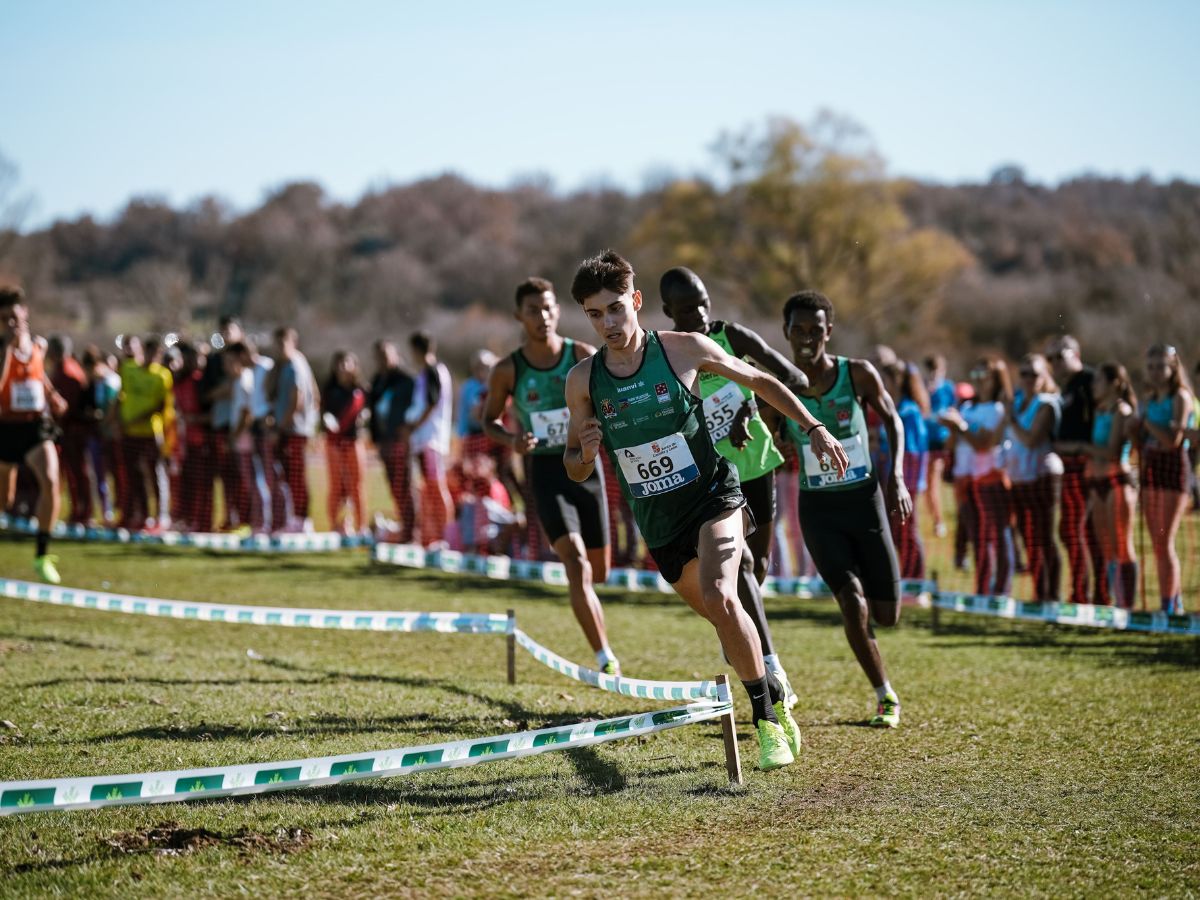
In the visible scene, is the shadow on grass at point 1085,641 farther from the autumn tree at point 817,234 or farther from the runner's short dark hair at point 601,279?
the autumn tree at point 817,234

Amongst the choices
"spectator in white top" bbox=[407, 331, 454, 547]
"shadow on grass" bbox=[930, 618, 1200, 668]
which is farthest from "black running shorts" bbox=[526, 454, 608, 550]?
"spectator in white top" bbox=[407, 331, 454, 547]

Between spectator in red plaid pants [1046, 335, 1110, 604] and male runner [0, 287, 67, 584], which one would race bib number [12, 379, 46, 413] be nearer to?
male runner [0, 287, 67, 584]

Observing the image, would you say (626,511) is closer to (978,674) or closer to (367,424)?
(367,424)

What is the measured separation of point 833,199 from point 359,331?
25.4 m

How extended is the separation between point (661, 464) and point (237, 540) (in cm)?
1078

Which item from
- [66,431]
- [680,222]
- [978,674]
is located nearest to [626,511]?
[978,674]

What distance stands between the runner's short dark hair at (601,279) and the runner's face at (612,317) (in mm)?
25

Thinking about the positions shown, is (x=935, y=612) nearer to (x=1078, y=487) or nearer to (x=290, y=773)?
(x=1078, y=487)

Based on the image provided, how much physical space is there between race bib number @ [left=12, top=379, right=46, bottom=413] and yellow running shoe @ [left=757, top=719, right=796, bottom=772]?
25.5 feet

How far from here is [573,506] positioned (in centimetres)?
760

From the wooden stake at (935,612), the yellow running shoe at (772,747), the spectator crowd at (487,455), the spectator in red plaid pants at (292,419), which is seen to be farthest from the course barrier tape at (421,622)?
the spectator in red plaid pants at (292,419)

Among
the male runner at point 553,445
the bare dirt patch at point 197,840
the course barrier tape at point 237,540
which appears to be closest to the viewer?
the bare dirt patch at point 197,840

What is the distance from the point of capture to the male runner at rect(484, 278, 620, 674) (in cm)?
753

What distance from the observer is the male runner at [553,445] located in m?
7.53
